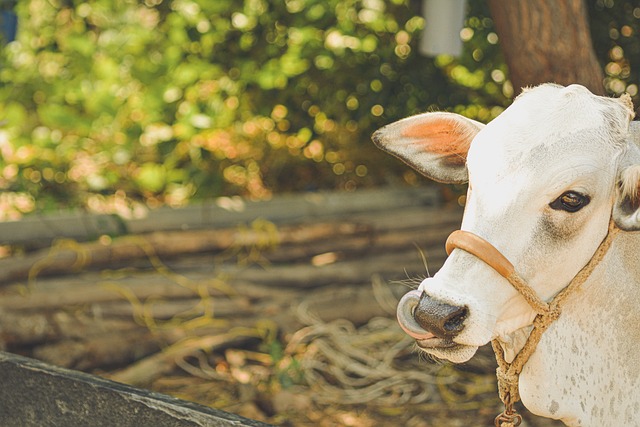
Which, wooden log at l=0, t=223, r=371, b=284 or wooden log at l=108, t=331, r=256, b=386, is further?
wooden log at l=0, t=223, r=371, b=284


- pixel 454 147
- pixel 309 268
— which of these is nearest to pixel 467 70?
pixel 309 268

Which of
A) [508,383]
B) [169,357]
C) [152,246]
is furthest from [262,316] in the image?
[508,383]

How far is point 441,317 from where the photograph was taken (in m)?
1.58

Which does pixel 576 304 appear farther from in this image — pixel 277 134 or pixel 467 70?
pixel 277 134

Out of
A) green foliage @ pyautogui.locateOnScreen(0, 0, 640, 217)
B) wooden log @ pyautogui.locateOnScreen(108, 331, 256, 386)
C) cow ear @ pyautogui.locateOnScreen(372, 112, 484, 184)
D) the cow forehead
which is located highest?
the cow forehead

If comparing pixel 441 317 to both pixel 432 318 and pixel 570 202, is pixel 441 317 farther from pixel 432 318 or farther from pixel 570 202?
pixel 570 202

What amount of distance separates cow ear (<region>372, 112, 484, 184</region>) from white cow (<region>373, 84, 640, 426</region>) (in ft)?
0.60

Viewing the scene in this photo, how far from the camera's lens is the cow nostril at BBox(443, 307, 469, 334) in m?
1.59

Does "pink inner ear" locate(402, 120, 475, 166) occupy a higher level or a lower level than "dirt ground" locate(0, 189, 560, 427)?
higher

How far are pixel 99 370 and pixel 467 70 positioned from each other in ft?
6.65

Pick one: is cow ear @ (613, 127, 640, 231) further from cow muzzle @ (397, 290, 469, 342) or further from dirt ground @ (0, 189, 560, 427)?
dirt ground @ (0, 189, 560, 427)

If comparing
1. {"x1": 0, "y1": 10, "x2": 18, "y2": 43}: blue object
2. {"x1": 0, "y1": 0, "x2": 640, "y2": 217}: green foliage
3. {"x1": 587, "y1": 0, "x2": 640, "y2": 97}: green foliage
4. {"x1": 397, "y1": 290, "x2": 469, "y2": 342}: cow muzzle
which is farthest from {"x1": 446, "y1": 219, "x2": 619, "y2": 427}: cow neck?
{"x1": 0, "y1": 10, "x2": 18, "y2": 43}: blue object

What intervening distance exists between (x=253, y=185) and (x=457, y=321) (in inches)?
155

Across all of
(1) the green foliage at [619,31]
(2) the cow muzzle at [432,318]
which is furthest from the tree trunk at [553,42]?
(2) the cow muzzle at [432,318]
